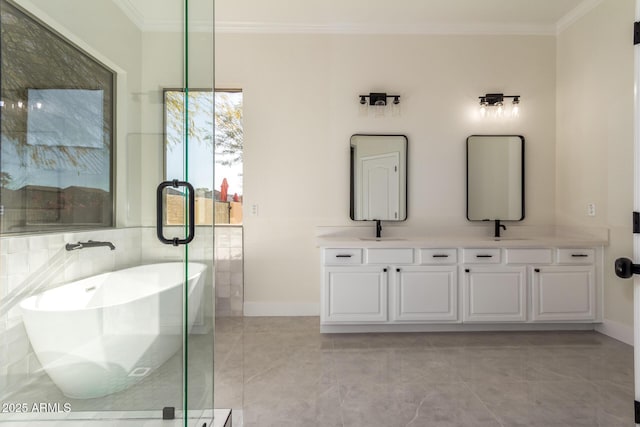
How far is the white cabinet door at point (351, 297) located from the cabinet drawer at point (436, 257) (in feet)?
1.50

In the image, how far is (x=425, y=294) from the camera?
314cm

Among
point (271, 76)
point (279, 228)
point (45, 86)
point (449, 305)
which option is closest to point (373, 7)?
point (271, 76)

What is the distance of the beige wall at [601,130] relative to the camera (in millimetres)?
2918

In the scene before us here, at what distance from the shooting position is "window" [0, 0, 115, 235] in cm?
88

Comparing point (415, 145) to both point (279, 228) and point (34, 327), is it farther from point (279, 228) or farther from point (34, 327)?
point (34, 327)

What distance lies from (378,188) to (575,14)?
253 cm

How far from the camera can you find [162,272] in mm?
1328

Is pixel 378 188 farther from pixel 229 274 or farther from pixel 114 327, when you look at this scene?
pixel 114 327

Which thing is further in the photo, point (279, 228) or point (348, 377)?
point (279, 228)

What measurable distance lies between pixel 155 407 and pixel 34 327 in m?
0.49

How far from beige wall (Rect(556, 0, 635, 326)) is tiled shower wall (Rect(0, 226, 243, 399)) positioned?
11.0ft

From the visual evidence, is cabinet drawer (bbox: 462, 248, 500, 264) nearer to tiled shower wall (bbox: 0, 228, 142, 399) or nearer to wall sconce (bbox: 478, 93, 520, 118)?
wall sconce (bbox: 478, 93, 520, 118)

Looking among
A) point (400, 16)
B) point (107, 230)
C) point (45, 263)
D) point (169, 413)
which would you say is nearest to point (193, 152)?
point (107, 230)

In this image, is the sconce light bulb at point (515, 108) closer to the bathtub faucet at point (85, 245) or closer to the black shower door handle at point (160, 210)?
the black shower door handle at point (160, 210)
